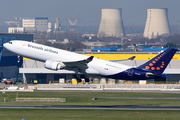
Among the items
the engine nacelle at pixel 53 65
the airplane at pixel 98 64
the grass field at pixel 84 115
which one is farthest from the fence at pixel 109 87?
the grass field at pixel 84 115

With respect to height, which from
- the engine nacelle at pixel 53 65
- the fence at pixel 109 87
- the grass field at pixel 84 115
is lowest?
the grass field at pixel 84 115

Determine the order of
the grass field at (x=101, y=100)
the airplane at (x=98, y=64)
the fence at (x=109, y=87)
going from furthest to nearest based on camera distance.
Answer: the fence at (x=109, y=87) → the grass field at (x=101, y=100) → the airplane at (x=98, y=64)

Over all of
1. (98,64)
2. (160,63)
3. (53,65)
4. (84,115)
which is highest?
(160,63)

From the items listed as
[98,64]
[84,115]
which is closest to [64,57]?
[98,64]

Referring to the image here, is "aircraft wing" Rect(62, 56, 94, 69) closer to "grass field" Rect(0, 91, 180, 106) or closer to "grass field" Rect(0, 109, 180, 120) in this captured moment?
"grass field" Rect(0, 109, 180, 120)

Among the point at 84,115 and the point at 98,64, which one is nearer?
the point at 84,115

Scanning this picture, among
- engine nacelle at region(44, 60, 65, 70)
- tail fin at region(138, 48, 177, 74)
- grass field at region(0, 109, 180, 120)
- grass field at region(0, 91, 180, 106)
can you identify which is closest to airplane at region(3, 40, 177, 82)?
tail fin at region(138, 48, 177, 74)

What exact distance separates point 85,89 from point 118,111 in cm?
4250

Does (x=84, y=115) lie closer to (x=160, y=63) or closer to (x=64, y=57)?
(x=64, y=57)

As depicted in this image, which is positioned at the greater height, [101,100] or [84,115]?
[101,100]

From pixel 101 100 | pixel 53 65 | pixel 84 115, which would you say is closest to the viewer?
pixel 84 115

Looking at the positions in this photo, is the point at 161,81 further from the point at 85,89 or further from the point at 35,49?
the point at 35,49

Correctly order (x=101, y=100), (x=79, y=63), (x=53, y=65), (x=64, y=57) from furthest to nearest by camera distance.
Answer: (x=101, y=100) < (x=64, y=57) < (x=79, y=63) < (x=53, y=65)

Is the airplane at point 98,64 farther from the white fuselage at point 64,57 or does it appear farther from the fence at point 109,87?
the fence at point 109,87
